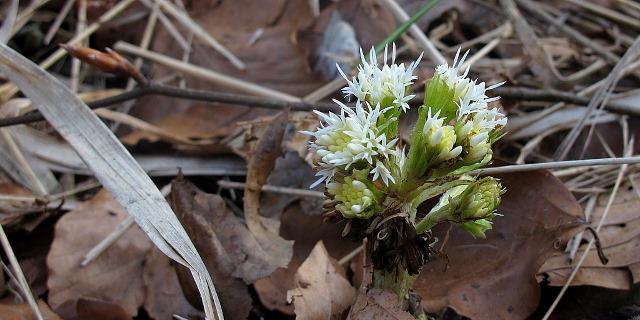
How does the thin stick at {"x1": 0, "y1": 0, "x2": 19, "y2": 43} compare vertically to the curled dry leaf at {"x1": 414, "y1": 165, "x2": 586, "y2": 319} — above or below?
above

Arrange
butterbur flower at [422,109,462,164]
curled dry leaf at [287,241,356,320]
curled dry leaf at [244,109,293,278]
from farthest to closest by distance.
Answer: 1. curled dry leaf at [244,109,293,278]
2. curled dry leaf at [287,241,356,320]
3. butterbur flower at [422,109,462,164]

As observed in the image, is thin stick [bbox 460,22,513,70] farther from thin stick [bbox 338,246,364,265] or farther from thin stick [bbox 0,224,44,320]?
thin stick [bbox 0,224,44,320]

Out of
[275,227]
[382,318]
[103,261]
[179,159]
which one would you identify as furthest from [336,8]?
[382,318]

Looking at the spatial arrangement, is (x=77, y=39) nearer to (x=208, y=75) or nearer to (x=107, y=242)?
(x=208, y=75)

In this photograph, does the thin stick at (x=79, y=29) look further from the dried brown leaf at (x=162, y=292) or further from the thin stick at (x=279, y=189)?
the dried brown leaf at (x=162, y=292)

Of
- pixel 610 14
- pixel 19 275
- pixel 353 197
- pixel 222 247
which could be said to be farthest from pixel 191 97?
pixel 610 14

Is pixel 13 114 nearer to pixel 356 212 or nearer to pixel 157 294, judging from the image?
pixel 157 294

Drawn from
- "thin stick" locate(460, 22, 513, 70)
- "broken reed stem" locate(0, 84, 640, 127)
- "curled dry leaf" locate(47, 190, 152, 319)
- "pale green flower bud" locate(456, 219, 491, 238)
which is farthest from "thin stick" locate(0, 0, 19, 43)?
"pale green flower bud" locate(456, 219, 491, 238)
